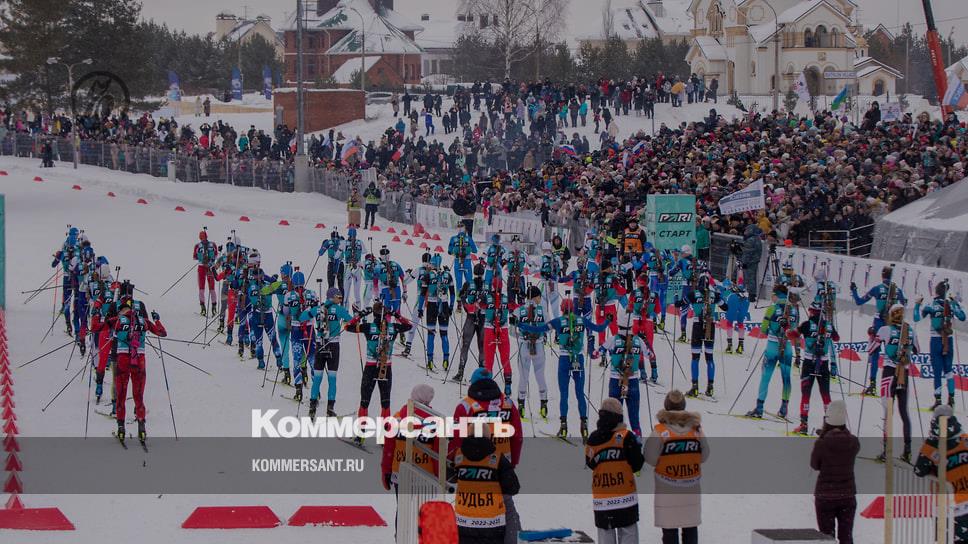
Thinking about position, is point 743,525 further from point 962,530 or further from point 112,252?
point 112,252

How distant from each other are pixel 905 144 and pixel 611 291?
1480 cm

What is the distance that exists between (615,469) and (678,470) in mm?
553

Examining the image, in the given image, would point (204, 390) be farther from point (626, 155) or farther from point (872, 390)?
point (626, 155)

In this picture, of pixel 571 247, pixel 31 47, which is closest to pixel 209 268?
pixel 571 247

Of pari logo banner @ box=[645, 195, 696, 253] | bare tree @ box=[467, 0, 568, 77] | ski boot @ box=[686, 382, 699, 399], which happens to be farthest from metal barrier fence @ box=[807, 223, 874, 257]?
bare tree @ box=[467, 0, 568, 77]

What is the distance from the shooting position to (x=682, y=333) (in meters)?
22.8

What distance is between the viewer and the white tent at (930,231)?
24.6 m

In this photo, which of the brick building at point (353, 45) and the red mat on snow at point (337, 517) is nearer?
the red mat on snow at point (337, 517)

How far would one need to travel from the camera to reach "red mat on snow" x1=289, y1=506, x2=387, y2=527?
12250mm

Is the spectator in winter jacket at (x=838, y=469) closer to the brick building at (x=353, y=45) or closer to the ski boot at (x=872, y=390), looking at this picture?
the ski boot at (x=872, y=390)

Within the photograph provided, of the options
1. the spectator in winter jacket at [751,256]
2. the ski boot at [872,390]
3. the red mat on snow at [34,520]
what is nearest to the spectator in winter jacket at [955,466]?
the red mat on snow at [34,520]

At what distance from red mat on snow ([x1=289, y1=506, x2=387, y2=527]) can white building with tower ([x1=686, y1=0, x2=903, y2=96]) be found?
197 feet

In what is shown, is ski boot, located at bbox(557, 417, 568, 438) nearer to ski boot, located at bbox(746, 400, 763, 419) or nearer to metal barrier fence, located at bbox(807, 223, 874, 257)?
ski boot, located at bbox(746, 400, 763, 419)
